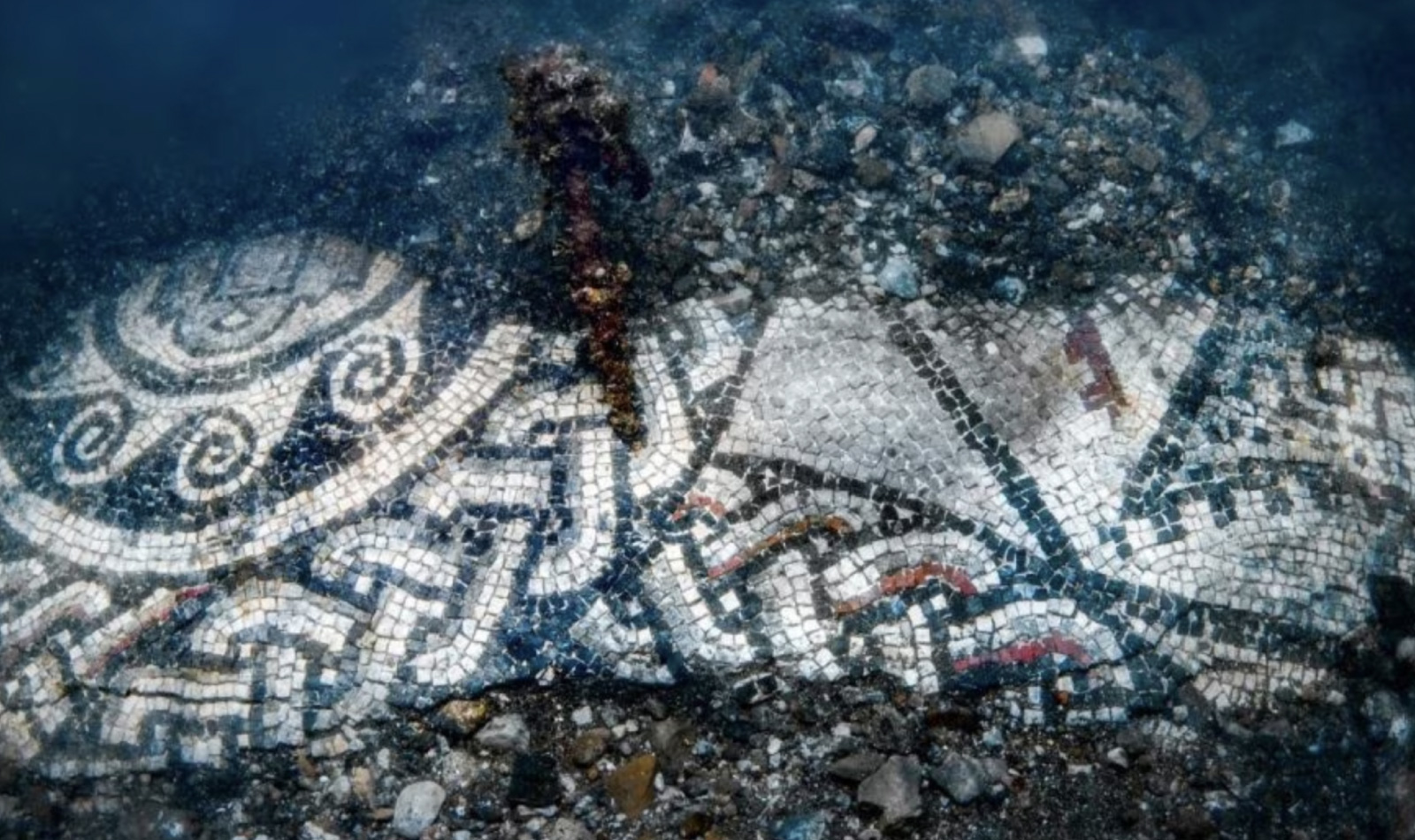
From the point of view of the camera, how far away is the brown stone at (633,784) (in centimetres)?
344

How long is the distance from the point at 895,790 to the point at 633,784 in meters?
0.90

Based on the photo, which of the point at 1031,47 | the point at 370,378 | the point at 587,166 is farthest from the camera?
the point at 1031,47

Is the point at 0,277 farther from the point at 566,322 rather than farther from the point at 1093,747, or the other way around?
the point at 1093,747

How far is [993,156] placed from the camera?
14.9 feet

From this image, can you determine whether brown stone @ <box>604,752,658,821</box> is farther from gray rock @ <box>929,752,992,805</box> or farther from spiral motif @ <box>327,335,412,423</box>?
spiral motif @ <box>327,335,412,423</box>

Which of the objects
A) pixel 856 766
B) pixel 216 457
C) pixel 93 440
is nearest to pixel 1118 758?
pixel 856 766

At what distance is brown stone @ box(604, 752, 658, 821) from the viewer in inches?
135

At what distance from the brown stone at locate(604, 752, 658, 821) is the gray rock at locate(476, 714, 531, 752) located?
330 millimetres

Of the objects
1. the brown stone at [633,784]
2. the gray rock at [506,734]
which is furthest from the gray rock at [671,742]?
the gray rock at [506,734]

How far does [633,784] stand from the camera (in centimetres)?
346

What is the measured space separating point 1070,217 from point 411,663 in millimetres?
3311

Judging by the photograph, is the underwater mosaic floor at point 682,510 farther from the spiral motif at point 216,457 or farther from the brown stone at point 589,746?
the brown stone at point 589,746

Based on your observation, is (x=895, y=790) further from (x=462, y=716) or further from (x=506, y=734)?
(x=462, y=716)

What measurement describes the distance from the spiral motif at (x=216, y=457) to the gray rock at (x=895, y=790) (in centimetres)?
270
